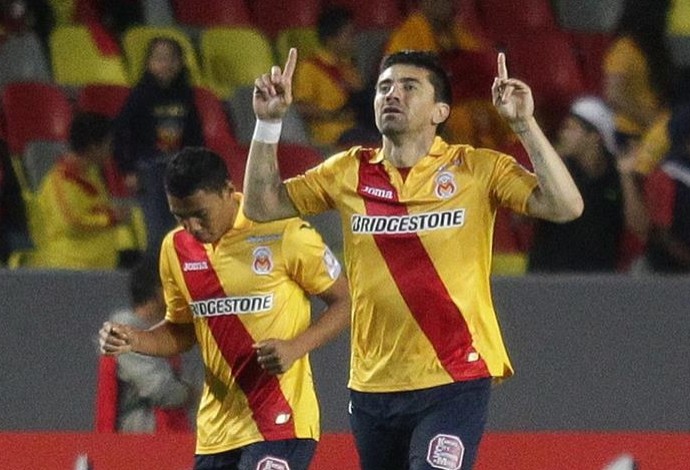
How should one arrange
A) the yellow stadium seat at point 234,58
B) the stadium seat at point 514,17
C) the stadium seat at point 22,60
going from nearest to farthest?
the stadium seat at point 22,60
the yellow stadium seat at point 234,58
the stadium seat at point 514,17

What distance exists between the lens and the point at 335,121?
34.4 feet

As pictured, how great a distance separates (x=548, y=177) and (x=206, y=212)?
123 centimetres

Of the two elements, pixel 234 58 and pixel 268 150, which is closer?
pixel 268 150

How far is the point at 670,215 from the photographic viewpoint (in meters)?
9.34

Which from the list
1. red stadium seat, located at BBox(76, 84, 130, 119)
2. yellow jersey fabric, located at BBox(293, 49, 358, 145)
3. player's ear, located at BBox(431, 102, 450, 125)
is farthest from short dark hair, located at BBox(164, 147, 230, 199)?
red stadium seat, located at BBox(76, 84, 130, 119)

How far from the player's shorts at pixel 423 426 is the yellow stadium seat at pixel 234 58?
4.81m

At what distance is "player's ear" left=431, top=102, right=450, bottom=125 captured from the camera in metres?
6.54

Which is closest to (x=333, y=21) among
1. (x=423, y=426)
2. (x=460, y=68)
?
(x=460, y=68)

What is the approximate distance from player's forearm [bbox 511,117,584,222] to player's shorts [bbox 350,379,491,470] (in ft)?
1.93

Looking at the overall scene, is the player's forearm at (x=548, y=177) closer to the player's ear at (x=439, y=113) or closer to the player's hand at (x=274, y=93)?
the player's ear at (x=439, y=113)

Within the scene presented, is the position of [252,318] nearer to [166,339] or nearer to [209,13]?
[166,339]

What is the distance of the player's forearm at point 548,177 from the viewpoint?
6.18 m

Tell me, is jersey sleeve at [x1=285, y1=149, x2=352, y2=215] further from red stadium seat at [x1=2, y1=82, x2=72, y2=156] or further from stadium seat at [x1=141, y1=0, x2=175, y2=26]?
stadium seat at [x1=141, y1=0, x2=175, y2=26]

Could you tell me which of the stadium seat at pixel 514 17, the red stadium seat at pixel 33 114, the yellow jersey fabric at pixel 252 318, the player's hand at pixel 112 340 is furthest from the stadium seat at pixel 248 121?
the player's hand at pixel 112 340
